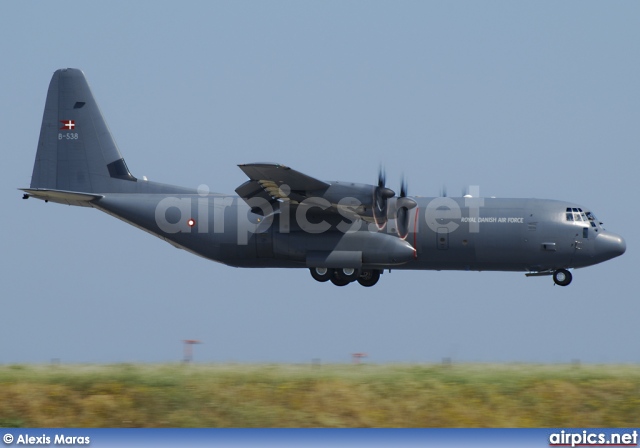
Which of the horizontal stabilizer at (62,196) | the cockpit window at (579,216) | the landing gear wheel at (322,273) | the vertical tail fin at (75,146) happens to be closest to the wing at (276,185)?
the landing gear wheel at (322,273)

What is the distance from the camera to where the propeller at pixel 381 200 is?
27.4 m

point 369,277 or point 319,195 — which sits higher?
point 319,195

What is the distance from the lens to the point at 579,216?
94.2ft

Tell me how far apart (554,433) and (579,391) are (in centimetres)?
481

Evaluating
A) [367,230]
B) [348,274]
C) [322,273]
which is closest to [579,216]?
[367,230]

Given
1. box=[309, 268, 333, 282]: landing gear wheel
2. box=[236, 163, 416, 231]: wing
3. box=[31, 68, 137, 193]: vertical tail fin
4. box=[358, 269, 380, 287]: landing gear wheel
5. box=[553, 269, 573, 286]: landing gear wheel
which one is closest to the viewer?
box=[236, 163, 416, 231]: wing

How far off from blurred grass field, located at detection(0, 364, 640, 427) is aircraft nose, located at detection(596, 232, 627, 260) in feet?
26.0

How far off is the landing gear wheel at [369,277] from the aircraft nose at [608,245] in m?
7.30

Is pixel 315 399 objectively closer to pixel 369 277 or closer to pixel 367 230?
pixel 367 230

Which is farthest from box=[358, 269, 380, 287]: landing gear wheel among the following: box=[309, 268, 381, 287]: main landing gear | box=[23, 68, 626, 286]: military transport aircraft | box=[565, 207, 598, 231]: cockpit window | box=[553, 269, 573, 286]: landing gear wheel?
box=[565, 207, 598, 231]: cockpit window

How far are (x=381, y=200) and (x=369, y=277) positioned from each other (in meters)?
3.73

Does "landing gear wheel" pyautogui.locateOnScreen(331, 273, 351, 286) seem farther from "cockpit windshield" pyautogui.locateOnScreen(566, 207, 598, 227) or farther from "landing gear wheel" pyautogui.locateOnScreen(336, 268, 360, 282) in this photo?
"cockpit windshield" pyautogui.locateOnScreen(566, 207, 598, 227)

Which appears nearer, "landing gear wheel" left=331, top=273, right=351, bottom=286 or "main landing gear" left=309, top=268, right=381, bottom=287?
"main landing gear" left=309, top=268, right=381, bottom=287

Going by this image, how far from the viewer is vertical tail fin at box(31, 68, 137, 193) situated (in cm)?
3086
